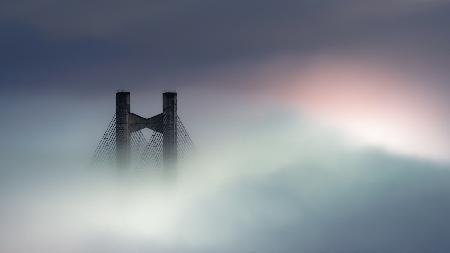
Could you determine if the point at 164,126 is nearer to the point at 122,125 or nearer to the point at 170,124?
the point at 170,124

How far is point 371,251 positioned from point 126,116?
54.9 meters

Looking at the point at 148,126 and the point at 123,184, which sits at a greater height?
the point at 148,126

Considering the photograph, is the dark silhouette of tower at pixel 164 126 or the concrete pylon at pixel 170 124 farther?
the concrete pylon at pixel 170 124

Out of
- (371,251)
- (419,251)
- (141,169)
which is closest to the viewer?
(141,169)

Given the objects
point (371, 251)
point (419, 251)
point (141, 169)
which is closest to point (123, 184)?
point (141, 169)

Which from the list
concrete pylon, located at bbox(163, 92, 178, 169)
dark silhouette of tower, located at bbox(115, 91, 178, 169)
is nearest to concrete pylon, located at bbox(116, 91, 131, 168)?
dark silhouette of tower, located at bbox(115, 91, 178, 169)

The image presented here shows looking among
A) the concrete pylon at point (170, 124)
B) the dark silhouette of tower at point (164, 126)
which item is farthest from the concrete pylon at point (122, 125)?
the concrete pylon at point (170, 124)

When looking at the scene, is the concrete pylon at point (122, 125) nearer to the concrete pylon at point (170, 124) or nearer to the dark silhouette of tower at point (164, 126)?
the dark silhouette of tower at point (164, 126)

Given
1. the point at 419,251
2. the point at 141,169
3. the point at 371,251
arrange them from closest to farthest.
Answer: the point at 141,169, the point at 371,251, the point at 419,251

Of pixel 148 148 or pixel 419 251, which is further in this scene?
pixel 419 251

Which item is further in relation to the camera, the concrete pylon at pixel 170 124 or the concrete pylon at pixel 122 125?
the concrete pylon at pixel 170 124

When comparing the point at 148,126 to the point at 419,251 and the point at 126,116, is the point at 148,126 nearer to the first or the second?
the point at 126,116

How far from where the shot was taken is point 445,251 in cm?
13488

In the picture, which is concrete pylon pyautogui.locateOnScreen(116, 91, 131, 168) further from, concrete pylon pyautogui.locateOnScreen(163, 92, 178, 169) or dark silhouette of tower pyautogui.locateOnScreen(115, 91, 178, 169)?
concrete pylon pyautogui.locateOnScreen(163, 92, 178, 169)
